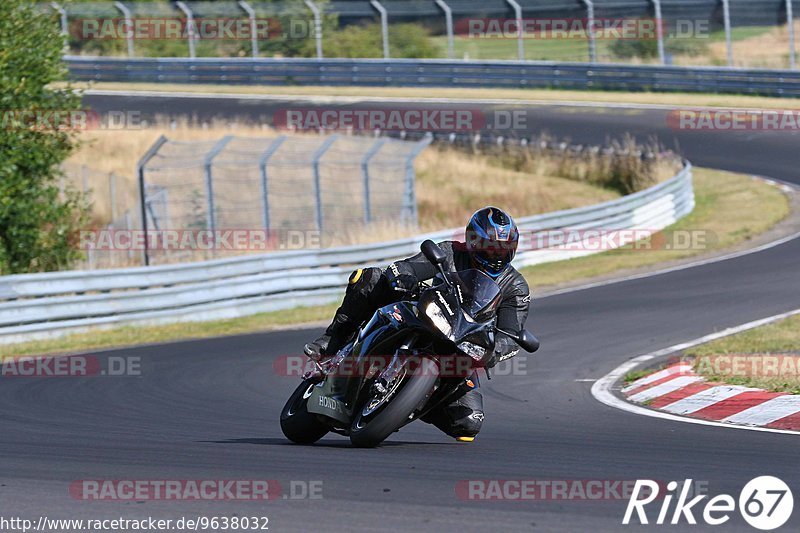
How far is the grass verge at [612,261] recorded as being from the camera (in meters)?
16.4

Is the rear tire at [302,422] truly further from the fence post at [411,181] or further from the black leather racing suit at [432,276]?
the fence post at [411,181]

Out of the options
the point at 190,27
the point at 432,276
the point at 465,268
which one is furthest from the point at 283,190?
the point at 190,27

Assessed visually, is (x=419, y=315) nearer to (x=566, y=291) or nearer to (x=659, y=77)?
(x=566, y=291)

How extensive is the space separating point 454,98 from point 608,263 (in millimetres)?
18480

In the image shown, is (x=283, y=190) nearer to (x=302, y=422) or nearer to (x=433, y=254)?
(x=302, y=422)

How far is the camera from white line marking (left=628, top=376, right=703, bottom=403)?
1085 cm

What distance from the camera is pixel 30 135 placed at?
1978 centimetres

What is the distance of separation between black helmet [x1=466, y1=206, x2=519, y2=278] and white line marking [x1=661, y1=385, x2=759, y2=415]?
10.1 ft

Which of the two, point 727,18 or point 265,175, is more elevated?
point 727,18

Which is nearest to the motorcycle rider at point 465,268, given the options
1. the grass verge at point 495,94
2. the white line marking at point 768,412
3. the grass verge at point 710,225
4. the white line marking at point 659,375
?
the white line marking at point 768,412

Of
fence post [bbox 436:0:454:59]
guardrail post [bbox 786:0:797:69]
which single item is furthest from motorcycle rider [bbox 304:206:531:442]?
fence post [bbox 436:0:454:59]

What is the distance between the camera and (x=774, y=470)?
259 inches

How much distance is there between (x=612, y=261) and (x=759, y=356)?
9125 millimetres

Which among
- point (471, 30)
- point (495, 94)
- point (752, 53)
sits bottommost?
point (495, 94)
